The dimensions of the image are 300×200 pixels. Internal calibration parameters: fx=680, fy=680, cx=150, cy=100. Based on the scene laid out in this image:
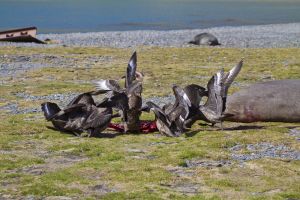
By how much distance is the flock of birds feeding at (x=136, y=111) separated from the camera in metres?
14.0

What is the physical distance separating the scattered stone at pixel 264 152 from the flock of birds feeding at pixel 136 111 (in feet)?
4.66

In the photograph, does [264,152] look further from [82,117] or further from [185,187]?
[82,117]

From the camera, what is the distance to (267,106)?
1534 centimetres

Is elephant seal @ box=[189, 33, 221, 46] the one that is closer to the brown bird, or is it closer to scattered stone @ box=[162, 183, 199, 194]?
the brown bird

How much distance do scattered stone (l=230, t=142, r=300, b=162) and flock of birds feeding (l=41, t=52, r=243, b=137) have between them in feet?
4.66

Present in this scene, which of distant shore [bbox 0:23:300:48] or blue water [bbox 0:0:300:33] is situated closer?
distant shore [bbox 0:23:300:48]

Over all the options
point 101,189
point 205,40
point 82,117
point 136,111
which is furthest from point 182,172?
point 205,40

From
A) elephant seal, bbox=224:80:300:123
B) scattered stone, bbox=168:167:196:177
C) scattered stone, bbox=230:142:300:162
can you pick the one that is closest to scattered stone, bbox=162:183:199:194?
scattered stone, bbox=168:167:196:177

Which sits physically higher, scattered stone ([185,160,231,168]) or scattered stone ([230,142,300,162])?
scattered stone ([230,142,300,162])

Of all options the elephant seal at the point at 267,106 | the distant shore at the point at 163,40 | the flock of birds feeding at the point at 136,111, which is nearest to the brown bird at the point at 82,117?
the flock of birds feeding at the point at 136,111

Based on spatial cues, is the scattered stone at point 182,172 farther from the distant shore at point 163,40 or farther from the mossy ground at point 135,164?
the distant shore at point 163,40

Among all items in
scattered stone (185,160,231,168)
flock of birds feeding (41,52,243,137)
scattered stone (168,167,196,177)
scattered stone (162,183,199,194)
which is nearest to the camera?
scattered stone (162,183,199,194)

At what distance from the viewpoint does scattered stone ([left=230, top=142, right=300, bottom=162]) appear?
39.3ft

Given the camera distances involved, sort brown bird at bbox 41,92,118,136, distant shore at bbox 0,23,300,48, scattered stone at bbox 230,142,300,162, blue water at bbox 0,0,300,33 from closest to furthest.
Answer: scattered stone at bbox 230,142,300,162
brown bird at bbox 41,92,118,136
distant shore at bbox 0,23,300,48
blue water at bbox 0,0,300,33
